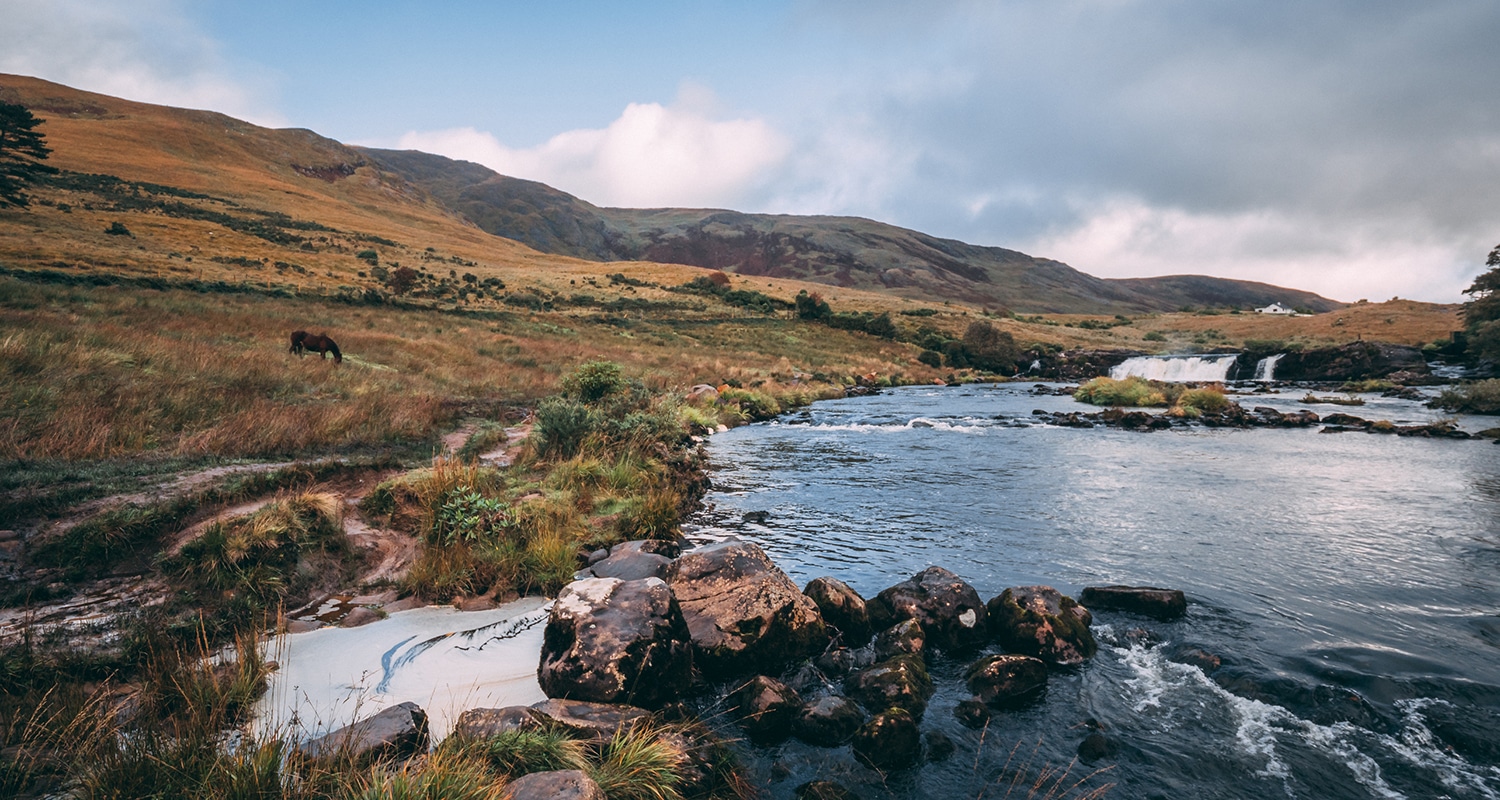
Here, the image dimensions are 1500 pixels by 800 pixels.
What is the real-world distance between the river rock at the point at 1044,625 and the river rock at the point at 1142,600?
0.85 meters

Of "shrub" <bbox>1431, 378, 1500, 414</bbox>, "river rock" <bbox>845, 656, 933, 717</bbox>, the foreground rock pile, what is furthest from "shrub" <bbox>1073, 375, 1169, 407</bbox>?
"river rock" <bbox>845, 656, 933, 717</bbox>

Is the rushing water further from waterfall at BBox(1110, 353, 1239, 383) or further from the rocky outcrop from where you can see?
waterfall at BBox(1110, 353, 1239, 383)

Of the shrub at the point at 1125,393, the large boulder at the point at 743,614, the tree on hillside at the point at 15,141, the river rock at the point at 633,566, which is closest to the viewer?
the large boulder at the point at 743,614

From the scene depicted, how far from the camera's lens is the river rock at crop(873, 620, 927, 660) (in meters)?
6.63

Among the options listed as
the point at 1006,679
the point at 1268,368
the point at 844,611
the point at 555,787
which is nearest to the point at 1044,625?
the point at 1006,679

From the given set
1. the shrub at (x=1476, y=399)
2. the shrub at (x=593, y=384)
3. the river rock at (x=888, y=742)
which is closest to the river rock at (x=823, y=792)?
the river rock at (x=888, y=742)

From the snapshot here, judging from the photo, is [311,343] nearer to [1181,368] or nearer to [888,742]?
[888,742]

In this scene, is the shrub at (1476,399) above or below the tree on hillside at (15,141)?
below

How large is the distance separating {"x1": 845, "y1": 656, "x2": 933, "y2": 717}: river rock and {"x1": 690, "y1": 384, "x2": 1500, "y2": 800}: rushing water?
0.82 ft

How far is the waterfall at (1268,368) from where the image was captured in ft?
151

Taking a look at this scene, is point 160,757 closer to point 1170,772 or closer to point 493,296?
point 1170,772

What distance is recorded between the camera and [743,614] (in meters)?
6.61

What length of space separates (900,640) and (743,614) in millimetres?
1673

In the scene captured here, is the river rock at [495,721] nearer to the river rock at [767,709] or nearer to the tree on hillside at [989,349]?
the river rock at [767,709]
